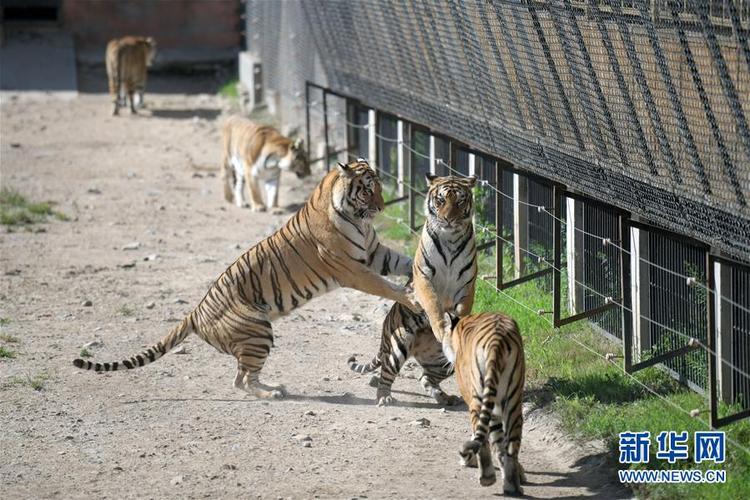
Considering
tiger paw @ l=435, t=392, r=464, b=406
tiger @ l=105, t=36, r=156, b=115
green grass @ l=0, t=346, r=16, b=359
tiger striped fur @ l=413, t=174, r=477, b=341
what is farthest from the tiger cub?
tiger @ l=105, t=36, r=156, b=115

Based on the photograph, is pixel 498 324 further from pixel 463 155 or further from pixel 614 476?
pixel 463 155

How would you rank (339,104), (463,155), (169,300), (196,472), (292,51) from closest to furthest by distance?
(196,472)
(169,300)
(463,155)
(339,104)
(292,51)

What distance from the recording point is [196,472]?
602 centimetres

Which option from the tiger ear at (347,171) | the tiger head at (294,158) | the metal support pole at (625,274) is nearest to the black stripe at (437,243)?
the tiger ear at (347,171)

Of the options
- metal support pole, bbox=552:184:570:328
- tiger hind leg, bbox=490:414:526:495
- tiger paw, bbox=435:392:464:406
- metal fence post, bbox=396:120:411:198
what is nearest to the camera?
tiger hind leg, bbox=490:414:526:495

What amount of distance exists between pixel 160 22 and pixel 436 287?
1775cm

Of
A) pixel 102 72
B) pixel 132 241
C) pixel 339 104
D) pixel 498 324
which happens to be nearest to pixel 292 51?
pixel 339 104

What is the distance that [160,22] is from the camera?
2352 cm

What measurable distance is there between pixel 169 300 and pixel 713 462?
494 cm

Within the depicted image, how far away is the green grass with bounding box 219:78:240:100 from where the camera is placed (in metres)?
20.1

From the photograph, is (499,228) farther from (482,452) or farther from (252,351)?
(482,452)

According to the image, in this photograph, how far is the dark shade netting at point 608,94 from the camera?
5.64 m

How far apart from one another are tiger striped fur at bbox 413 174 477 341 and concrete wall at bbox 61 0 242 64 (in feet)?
55.9

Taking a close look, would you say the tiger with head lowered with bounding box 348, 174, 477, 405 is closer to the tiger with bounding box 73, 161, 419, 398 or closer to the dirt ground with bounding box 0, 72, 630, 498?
the dirt ground with bounding box 0, 72, 630, 498
